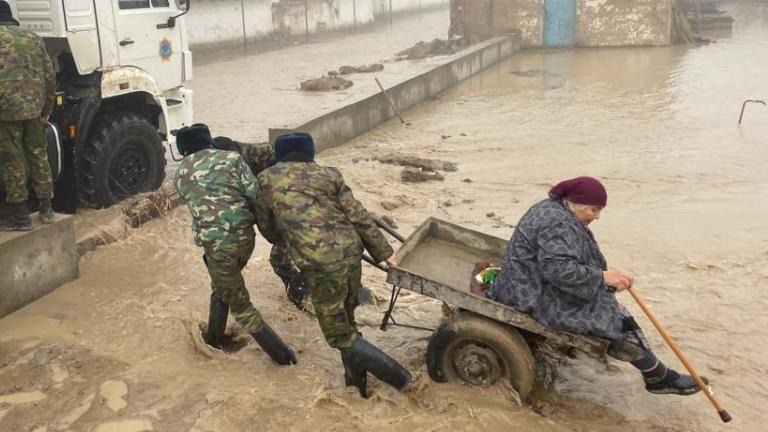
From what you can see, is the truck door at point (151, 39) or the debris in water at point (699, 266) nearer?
the debris in water at point (699, 266)

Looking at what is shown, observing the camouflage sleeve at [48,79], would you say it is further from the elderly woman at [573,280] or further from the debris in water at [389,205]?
the elderly woman at [573,280]

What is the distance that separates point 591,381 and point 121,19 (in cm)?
536

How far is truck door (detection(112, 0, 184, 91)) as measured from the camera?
22.0 feet

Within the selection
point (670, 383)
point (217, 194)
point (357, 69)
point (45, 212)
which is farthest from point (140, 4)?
point (357, 69)

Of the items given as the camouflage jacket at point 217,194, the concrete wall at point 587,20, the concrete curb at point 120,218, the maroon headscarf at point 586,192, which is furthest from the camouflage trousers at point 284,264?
the concrete wall at point 587,20

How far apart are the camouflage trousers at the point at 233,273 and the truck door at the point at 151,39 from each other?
3473mm

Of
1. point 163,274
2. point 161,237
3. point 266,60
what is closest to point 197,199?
point 163,274

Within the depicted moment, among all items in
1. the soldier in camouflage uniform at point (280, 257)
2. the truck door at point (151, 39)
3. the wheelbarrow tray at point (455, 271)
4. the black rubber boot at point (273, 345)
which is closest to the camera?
the wheelbarrow tray at point (455, 271)

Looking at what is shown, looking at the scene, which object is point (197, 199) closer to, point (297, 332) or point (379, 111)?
point (297, 332)

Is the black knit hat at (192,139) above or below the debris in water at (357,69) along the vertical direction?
above

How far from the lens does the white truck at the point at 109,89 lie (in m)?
6.17

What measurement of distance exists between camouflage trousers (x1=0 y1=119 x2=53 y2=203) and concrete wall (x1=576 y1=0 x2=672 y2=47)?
807 inches

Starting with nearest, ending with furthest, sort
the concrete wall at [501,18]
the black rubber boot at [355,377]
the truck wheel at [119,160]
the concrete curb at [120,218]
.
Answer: the black rubber boot at [355,377] < the concrete curb at [120,218] < the truck wheel at [119,160] < the concrete wall at [501,18]

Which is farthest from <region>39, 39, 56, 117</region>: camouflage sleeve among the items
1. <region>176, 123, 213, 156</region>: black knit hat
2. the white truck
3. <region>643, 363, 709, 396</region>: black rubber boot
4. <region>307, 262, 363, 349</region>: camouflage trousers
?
<region>643, 363, 709, 396</region>: black rubber boot
